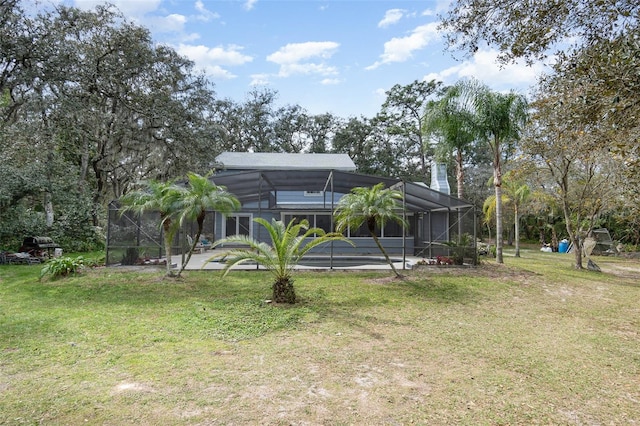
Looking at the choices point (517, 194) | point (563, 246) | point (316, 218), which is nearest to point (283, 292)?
point (316, 218)

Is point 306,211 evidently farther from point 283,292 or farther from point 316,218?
point 283,292

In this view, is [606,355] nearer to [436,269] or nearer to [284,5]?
[436,269]

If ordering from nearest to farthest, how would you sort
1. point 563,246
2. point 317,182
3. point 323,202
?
point 317,182
point 323,202
point 563,246

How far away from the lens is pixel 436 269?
12.0 metres

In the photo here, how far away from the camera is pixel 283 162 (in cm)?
2227

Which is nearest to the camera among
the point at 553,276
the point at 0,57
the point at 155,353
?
the point at 155,353

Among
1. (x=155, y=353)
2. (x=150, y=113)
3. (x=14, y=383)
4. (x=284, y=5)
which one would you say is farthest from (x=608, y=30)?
(x=150, y=113)

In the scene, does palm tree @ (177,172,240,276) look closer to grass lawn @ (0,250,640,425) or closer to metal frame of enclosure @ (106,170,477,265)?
metal frame of enclosure @ (106,170,477,265)

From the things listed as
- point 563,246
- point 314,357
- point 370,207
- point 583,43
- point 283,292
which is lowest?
point 314,357

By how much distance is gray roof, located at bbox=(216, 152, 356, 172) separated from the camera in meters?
21.1

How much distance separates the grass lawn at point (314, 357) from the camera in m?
3.13

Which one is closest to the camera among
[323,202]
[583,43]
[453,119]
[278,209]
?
[583,43]

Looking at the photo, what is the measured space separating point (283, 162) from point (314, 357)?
18638mm

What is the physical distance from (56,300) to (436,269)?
407 inches
